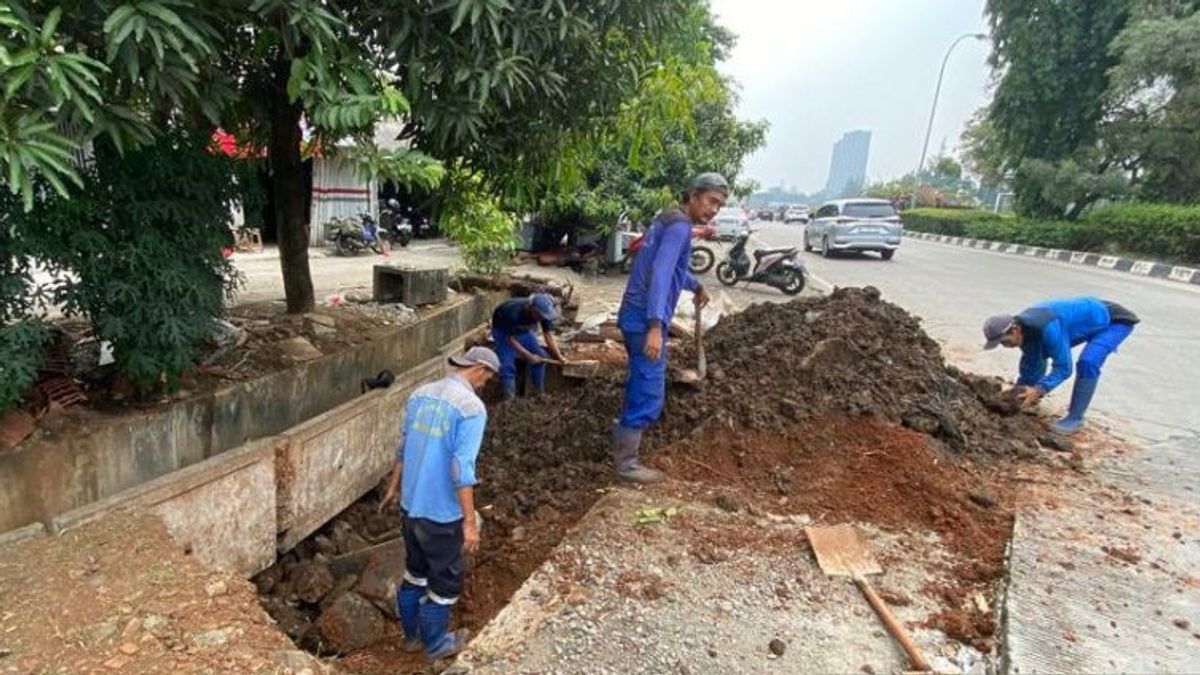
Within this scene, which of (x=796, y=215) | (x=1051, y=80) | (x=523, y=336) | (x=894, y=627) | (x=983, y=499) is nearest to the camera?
(x=894, y=627)

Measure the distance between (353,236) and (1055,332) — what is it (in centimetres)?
1179

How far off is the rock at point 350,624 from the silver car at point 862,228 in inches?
634

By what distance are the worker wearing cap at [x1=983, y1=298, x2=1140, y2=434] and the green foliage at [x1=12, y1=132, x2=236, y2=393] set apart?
503cm

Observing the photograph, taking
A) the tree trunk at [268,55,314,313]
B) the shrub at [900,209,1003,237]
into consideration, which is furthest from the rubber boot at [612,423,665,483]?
the shrub at [900,209,1003,237]

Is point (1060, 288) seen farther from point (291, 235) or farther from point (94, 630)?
point (94, 630)

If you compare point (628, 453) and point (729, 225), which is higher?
point (729, 225)

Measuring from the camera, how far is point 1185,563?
11.0 ft

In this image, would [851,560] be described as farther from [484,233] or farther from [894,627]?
[484,233]

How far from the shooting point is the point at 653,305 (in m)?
4.00

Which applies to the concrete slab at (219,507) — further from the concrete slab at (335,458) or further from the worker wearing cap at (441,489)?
the worker wearing cap at (441,489)

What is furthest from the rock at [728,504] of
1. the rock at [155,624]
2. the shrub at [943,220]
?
the shrub at [943,220]

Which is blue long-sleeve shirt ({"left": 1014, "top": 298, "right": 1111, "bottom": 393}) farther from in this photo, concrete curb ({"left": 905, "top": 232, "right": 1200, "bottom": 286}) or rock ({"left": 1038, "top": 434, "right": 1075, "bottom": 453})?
concrete curb ({"left": 905, "top": 232, "right": 1200, "bottom": 286})

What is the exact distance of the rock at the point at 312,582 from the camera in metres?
4.34

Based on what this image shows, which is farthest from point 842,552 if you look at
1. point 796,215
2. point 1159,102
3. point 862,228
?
point 796,215
